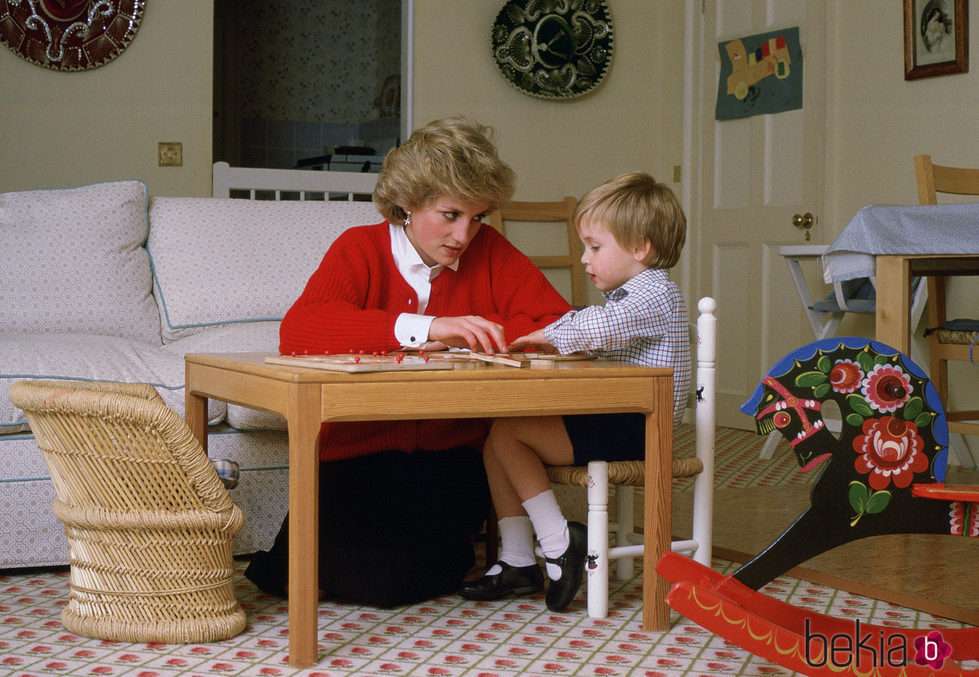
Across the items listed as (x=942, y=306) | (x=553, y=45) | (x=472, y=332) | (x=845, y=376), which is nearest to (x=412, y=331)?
(x=472, y=332)

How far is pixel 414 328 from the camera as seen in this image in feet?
6.21

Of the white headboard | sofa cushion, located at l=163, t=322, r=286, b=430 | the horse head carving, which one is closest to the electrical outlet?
the white headboard

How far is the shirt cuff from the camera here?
6.21ft

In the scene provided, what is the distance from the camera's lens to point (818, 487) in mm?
1563

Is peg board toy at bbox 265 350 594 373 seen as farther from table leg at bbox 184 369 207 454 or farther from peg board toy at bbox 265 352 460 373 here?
table leg at bbox 184 369 207 454

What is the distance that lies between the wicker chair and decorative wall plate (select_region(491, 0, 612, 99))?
368cm

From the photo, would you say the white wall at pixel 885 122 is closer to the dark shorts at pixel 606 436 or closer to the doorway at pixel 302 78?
the dark shorts at pixel 606 436

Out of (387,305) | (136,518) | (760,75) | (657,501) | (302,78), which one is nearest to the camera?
(136,518)

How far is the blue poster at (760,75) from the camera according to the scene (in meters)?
4.57

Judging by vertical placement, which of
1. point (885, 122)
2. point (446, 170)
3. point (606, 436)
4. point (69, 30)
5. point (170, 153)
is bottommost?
point (606, 436)

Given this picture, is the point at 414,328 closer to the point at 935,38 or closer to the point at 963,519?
the point at 963,519

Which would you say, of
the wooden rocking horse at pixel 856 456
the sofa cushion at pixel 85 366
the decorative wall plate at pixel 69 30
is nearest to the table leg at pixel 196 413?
the sofa cushion at pixel 85 366

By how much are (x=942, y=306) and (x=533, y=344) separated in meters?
1.97

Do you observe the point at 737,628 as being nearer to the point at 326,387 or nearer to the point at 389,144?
the point at 326,387
